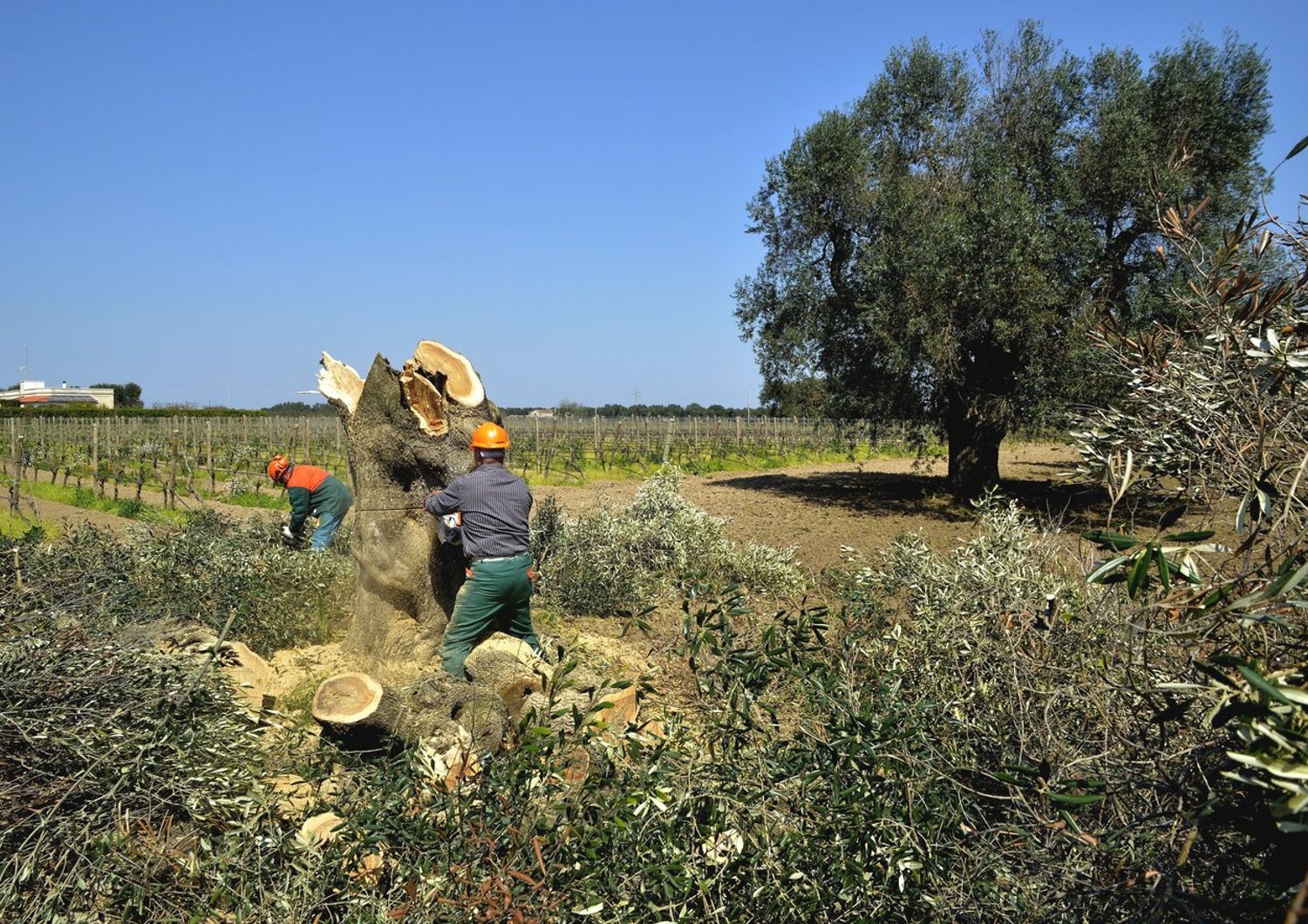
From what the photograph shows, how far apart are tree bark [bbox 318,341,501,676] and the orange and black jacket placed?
3.01 meters

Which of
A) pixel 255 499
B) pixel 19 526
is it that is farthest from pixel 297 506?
pixel 255 499

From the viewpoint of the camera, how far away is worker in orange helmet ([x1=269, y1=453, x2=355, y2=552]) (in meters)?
8.98

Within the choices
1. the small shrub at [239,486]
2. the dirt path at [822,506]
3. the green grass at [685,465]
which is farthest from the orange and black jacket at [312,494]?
the green grass at [685,465]

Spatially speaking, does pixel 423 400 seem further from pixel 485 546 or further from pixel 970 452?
pixel 970 452

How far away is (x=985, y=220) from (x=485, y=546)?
42.3ft

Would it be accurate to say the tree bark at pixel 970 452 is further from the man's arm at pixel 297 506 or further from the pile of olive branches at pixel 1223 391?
the pile of olive branches at pixel 1223 391

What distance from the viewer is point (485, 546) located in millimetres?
5727

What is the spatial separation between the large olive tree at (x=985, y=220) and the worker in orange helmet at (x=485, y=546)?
450 inches

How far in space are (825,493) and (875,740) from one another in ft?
57.2

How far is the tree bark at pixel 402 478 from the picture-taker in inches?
238

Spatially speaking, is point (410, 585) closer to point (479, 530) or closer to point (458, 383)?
point (479, 530)

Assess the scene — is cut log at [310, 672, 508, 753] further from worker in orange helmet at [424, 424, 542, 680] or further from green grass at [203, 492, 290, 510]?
green grass at [203, 492, 290, 510]

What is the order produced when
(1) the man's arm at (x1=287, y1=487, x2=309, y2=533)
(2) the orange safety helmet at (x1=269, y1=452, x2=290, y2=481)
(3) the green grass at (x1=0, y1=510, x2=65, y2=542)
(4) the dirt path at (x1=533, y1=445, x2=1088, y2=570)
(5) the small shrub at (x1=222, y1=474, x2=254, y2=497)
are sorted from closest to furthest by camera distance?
(1) the man's arm at (x1=287, y1=487, x2=309, y2=533) → (2) the orange safety helmet at (x1=269, y1=452, x2=290, y2=481) → (3) the green grass at (x1=0, y1=510, x2=65, y2=542) → (4) the dirt path at (x1=533, y1=445, x2=1088, y2=570) → (5) the small shrub at (x1=222, y1=474, x2=254, y2=497)

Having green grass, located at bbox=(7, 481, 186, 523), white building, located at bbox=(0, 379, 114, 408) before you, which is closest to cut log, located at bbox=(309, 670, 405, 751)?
green grass, located at bbox=(7, 481, 186, 523)
